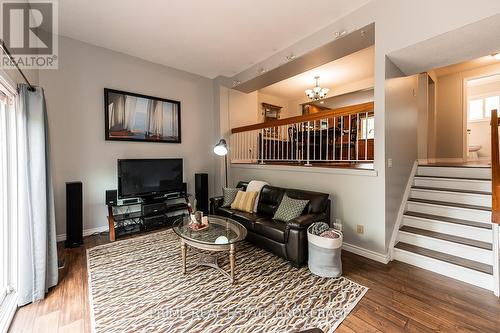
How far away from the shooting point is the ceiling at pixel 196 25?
2.81m

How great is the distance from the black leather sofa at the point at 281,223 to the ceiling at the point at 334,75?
311 cm

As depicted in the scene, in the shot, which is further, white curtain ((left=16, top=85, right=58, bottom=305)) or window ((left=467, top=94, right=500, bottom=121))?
window ((left=467, top=94, right=500, bottom=121))

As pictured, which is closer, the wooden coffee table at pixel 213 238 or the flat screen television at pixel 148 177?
the wooden coffee table at pixel 213 238

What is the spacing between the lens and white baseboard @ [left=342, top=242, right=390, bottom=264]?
9.07 feet

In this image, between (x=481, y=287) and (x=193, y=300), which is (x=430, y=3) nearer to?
(x=481, y=287)

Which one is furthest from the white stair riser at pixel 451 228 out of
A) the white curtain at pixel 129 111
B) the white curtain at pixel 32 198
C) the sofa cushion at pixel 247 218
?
the white curtain at pixel 129 111

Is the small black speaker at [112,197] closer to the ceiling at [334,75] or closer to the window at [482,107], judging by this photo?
the ceiling at [334,75]

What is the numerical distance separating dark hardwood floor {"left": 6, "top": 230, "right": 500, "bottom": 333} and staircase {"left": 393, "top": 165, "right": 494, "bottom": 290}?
Answer: 0.53 ft

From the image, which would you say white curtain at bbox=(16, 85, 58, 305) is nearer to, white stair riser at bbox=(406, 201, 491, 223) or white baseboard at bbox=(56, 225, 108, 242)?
white baseboard at bbox=(56, 225, 108, 242)

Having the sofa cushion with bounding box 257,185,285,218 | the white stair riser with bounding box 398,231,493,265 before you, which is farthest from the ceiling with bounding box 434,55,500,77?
the sofa cushion with bounding box 257,185,285,218

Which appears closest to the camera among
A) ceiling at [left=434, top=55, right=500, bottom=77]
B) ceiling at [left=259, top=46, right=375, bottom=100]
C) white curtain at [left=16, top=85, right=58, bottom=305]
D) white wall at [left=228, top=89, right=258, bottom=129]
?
white curtain at [left=16, top=85, right=58, bottom=305]

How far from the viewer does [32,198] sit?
6.73 ft

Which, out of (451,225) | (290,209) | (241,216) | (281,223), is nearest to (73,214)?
(241,216)

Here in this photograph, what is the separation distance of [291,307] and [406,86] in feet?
11.5
